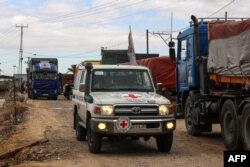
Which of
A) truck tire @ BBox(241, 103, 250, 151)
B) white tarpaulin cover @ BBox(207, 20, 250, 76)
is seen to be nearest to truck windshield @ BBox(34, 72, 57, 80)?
white tarpaulin cover @ BBox(207, 20, 250, 76)

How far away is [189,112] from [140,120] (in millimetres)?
4731

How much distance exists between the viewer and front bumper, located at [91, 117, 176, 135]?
1146 cm

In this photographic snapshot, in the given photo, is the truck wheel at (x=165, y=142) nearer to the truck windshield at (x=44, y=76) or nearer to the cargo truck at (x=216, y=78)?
the cargo truck at (x=216, y=78)

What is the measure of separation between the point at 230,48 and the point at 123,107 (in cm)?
276

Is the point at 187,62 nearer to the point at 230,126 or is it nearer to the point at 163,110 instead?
the point at 230,126

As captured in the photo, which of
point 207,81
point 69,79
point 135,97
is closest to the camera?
point 135,97

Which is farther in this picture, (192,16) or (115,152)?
(192,16)

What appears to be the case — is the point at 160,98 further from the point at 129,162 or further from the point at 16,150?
the point at 16,150

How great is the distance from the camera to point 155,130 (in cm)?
1165

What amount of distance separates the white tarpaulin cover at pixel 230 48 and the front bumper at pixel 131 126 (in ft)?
6.30

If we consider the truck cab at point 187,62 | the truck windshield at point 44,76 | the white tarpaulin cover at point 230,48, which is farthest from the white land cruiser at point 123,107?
the truck windshield at point 44,76

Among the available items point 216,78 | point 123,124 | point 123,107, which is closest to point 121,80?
point 123,107

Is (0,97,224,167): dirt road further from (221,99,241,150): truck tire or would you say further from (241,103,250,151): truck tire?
(241,103,250,151): truck tire

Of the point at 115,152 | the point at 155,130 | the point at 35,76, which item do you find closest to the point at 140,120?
the point at 155,130
